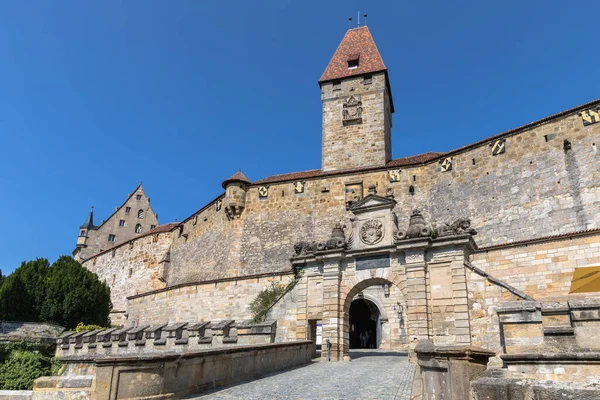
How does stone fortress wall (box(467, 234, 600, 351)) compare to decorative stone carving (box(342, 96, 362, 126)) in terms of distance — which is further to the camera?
decorative stone carving (box(342, 96, 362, 126))

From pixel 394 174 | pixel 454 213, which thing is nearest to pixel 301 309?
pixel 454 213

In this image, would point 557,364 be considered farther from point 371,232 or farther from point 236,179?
point 236,179

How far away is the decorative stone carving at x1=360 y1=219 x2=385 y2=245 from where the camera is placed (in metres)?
15.0

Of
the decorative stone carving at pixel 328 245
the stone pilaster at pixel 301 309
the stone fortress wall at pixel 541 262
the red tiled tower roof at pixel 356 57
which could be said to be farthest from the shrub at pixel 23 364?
the red tiled tower roof at pixel 356 57

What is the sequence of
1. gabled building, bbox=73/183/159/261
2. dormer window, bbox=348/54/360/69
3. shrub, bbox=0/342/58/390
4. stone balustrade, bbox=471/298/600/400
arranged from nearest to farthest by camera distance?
stone balustrade, bbox=471/298/600/400 → shrub, bbox=0/342/58/390 → dormer window, bbox=348/54/360/69 → gabled building, bbox=73/183/159/261

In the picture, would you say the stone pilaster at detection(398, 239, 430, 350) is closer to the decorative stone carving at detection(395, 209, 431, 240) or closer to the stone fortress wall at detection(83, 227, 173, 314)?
the decorative stone carving at detection(395, 209, 431, 240)

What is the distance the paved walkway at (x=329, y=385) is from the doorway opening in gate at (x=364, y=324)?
42.2 ft

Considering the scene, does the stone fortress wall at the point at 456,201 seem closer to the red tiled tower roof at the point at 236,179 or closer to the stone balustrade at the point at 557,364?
the red tiled tower roof at the point at 236,179

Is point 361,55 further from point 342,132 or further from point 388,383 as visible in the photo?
point 388,383

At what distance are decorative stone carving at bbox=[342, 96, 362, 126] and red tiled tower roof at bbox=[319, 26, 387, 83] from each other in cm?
227

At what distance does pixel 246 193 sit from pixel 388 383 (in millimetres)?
25218

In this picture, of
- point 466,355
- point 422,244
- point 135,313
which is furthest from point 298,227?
point 466,355

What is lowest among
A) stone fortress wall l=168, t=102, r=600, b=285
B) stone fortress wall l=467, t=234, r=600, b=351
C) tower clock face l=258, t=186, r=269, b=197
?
stone fortress wall l=467, t=234, r=600, b=351

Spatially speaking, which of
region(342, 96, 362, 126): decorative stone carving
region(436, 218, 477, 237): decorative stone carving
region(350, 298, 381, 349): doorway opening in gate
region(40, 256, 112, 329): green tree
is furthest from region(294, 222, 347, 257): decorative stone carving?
region(342, 96, 362, 126): decorative stone carving
